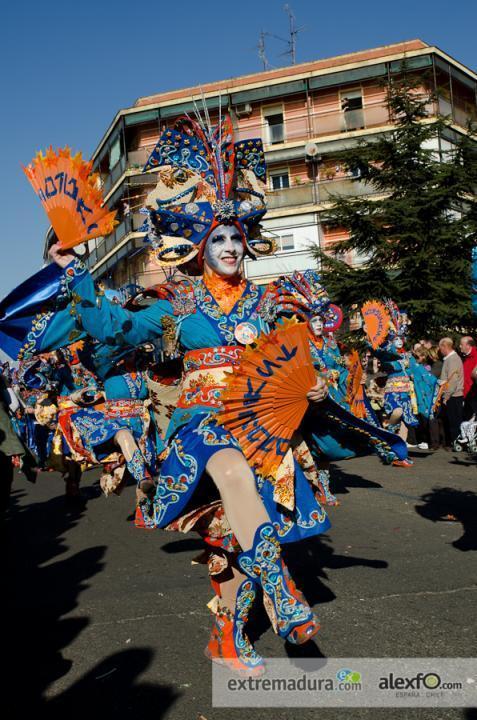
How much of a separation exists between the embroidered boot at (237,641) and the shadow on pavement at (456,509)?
277 cm

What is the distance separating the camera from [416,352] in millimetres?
13281

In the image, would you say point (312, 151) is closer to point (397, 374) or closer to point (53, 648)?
point (397, 374)

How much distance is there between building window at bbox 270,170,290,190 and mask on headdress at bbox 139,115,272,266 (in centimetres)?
3037

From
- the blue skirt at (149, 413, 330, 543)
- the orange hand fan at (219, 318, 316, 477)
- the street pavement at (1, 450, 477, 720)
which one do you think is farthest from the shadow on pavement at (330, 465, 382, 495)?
the orange hand fan at (219, 318, 316, 477)

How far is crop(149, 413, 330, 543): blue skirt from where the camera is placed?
365cm

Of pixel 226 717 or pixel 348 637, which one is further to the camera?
pixel 348 637

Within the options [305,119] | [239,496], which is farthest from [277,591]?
[305,119]

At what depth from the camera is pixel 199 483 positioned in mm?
3766

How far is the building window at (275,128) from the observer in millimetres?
34812

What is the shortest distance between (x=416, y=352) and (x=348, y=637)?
983 centimetres

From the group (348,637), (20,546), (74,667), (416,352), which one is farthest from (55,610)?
(416,352)

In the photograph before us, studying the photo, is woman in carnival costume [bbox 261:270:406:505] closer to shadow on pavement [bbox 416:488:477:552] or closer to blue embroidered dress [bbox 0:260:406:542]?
blue embroidered dress [bbox 0:260:406:542]

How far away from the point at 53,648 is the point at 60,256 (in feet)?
7.36

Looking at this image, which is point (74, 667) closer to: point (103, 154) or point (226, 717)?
point (226, 717)
